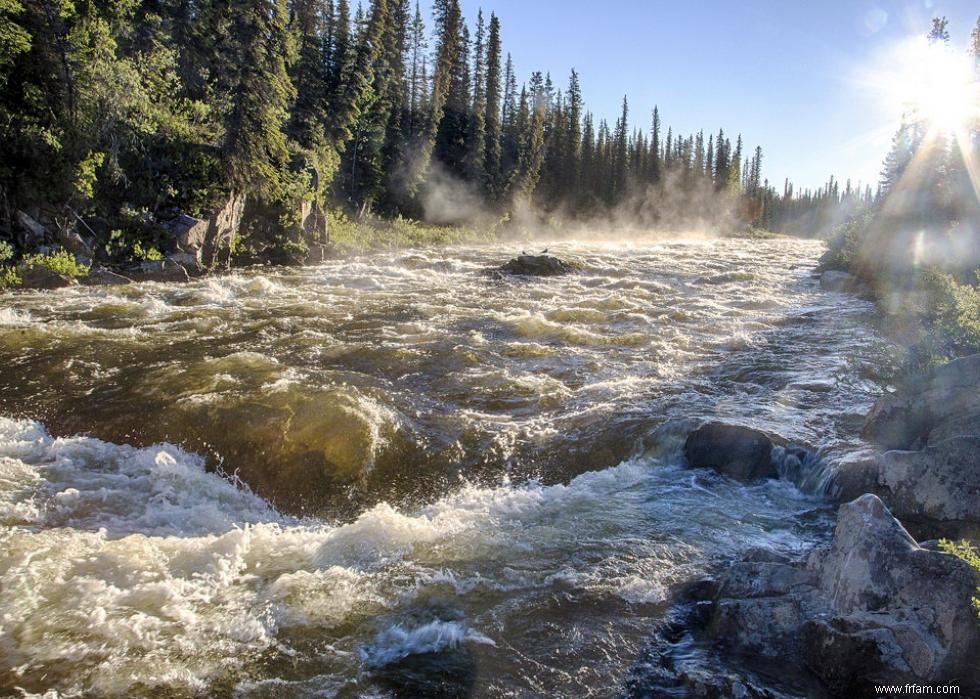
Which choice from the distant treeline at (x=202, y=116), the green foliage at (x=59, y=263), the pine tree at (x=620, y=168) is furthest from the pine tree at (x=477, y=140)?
the green foliage at (x=59, y=263)

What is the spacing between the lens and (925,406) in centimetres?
873

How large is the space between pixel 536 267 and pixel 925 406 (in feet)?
62.8

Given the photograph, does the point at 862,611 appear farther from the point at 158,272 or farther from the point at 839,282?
the point at 839,282

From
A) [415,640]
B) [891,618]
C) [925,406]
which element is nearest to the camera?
[891,618]

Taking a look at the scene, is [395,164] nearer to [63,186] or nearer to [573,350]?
[63,186]

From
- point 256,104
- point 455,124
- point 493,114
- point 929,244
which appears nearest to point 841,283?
point 929,244

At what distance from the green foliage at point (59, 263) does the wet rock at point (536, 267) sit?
52.3 feet

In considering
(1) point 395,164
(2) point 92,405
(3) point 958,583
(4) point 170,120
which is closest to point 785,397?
(3) point 958,583

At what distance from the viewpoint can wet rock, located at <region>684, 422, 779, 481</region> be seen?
8445 millimetres

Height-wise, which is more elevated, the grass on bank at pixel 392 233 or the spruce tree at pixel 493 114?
the spruce tree at pixel 493 114

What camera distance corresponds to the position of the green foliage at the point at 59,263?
1641 cm

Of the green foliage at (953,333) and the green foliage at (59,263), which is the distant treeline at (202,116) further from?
the green foliage at (953,333)

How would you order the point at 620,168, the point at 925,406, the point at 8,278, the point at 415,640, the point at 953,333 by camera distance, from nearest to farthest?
the point at 415,640, the point at 925,406, the point at 953,333, the point at 8,278, the point at 620,168

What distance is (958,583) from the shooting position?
4.39 m
